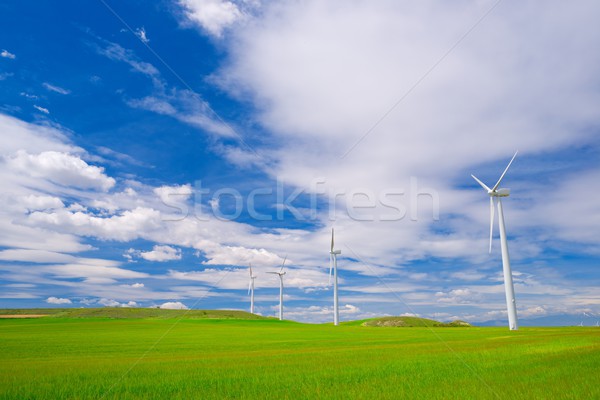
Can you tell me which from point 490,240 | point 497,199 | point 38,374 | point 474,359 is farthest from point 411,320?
point 38,374

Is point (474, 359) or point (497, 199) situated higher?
point (497, 199)

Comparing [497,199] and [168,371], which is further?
[497,199]

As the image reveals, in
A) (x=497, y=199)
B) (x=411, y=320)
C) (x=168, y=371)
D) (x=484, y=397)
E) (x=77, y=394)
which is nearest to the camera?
(x=484, y=397)

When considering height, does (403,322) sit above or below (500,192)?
below

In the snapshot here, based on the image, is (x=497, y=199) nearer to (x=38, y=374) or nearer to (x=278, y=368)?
(x=278, y=368)

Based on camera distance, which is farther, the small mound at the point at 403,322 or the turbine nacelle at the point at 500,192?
the small mound at the point at 403,322

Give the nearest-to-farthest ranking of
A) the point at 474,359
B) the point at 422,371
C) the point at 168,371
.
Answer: the point at 422,371, the point at 168,371, the point at 474,359

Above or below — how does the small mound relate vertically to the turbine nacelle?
below

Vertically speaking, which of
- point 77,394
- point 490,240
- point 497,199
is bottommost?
point 77,394

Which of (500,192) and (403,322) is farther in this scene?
(403,322)

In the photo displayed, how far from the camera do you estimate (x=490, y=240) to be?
65500mm

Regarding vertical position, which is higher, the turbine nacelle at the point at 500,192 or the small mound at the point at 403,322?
the turbine nacelle at the point at 500,192

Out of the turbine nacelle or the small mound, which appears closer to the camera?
the turbine nacelle

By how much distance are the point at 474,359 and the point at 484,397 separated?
10.2 metres
